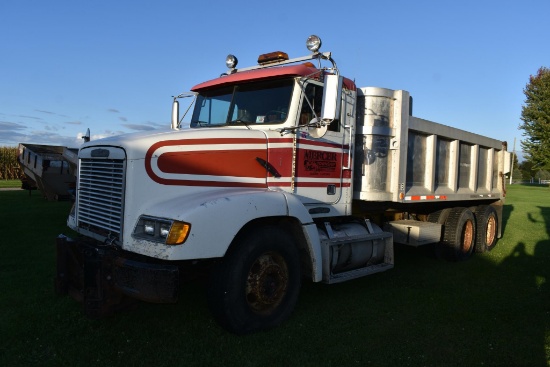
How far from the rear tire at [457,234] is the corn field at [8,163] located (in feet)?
119

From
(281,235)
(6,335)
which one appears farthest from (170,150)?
(6,335)

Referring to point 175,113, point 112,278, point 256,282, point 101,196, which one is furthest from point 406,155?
point 112,278

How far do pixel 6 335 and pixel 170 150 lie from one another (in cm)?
232

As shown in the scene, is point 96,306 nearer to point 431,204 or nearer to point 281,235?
point 281,235

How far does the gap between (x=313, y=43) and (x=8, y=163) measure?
3862cm

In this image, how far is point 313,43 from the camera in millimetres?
5051

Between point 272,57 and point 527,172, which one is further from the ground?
point 527,172

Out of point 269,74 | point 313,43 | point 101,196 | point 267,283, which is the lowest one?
point 267,283

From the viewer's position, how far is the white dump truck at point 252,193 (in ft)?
12.5

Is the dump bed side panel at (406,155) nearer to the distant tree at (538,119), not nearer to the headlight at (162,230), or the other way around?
the headlight at (162,230)

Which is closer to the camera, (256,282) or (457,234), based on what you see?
(256,282)

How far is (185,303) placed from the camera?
510cm

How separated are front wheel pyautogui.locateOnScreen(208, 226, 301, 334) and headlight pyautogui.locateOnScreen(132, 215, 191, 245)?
602 mm

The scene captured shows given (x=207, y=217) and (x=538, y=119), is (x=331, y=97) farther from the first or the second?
(x=538, y=119)
